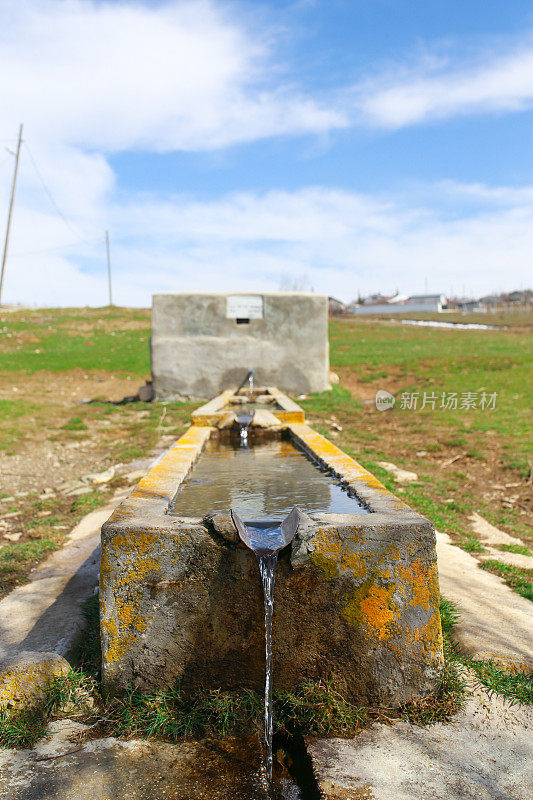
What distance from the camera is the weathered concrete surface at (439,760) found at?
7.02 ft

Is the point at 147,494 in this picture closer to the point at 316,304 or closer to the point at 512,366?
the point at 316,304

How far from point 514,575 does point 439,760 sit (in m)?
2.19

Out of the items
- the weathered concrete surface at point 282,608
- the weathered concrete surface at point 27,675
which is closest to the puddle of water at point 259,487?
the weathered concrete surface at point 282,608

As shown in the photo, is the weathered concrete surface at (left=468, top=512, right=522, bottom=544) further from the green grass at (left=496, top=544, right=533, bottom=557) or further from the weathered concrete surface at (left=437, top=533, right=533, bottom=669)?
the weathered concrete surface at (left=437, top=533, right=533, bottom=669)

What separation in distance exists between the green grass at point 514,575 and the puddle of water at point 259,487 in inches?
52.3

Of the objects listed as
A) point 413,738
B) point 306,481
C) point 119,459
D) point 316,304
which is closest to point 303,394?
point 316,304

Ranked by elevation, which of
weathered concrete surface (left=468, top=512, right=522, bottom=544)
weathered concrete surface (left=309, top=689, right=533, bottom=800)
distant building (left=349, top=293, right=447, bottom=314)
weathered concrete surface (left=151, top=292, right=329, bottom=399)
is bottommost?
weathered concrete surface (left=468, top=512, right=522, bottom=544)

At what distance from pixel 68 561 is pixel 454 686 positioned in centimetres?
298

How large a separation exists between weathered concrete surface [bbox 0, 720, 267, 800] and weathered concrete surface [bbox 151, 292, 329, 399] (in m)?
10.2

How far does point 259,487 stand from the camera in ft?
13.9

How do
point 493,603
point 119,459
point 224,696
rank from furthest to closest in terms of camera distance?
point 119,459 → point 493,603 → point 224,696

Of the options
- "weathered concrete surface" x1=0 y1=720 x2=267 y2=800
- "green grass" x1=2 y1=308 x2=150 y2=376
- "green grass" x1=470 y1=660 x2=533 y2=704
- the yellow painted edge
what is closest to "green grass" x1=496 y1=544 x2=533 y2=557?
the yellow painted edge

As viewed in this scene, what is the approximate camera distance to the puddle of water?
11.6 feet

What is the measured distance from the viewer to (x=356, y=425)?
10570 millimetres
